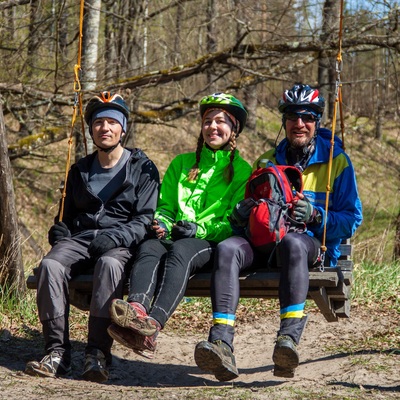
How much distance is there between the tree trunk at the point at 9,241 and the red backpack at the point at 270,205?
261 centimetres

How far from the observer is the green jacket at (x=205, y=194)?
15.8 ft

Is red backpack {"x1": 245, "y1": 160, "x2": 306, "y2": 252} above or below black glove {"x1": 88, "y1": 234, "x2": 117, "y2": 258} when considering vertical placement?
above

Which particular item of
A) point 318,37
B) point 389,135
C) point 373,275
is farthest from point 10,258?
point 389,135

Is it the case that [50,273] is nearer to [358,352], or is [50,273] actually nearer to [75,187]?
[75,187]

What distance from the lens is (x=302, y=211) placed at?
4.57 m

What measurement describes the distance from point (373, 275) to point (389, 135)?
20.9 m

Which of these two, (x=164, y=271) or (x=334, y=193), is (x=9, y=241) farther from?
(x=334, y=193)

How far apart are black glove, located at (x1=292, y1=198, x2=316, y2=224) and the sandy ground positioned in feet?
3.32

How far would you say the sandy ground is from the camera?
4.31m

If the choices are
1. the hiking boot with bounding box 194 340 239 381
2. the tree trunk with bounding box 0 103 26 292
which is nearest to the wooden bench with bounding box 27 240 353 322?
the hiking boot with bounding box 194 340 239 381

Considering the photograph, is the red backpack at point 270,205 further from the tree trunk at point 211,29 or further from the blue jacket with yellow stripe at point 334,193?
the tree trunk at point 211,29

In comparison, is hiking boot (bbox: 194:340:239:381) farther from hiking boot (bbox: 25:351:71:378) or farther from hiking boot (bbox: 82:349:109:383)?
hiking boot (bbox: 25:351:71:378)

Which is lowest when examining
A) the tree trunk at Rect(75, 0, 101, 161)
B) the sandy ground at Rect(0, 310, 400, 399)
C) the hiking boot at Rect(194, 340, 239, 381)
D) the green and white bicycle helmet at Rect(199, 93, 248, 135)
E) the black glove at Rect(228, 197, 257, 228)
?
the sandy ground at Rect(0, 310, 400, 399)

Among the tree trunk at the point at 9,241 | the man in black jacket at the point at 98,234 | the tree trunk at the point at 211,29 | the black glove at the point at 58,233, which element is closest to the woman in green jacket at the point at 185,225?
the man in black jacket at the point at 98,234
